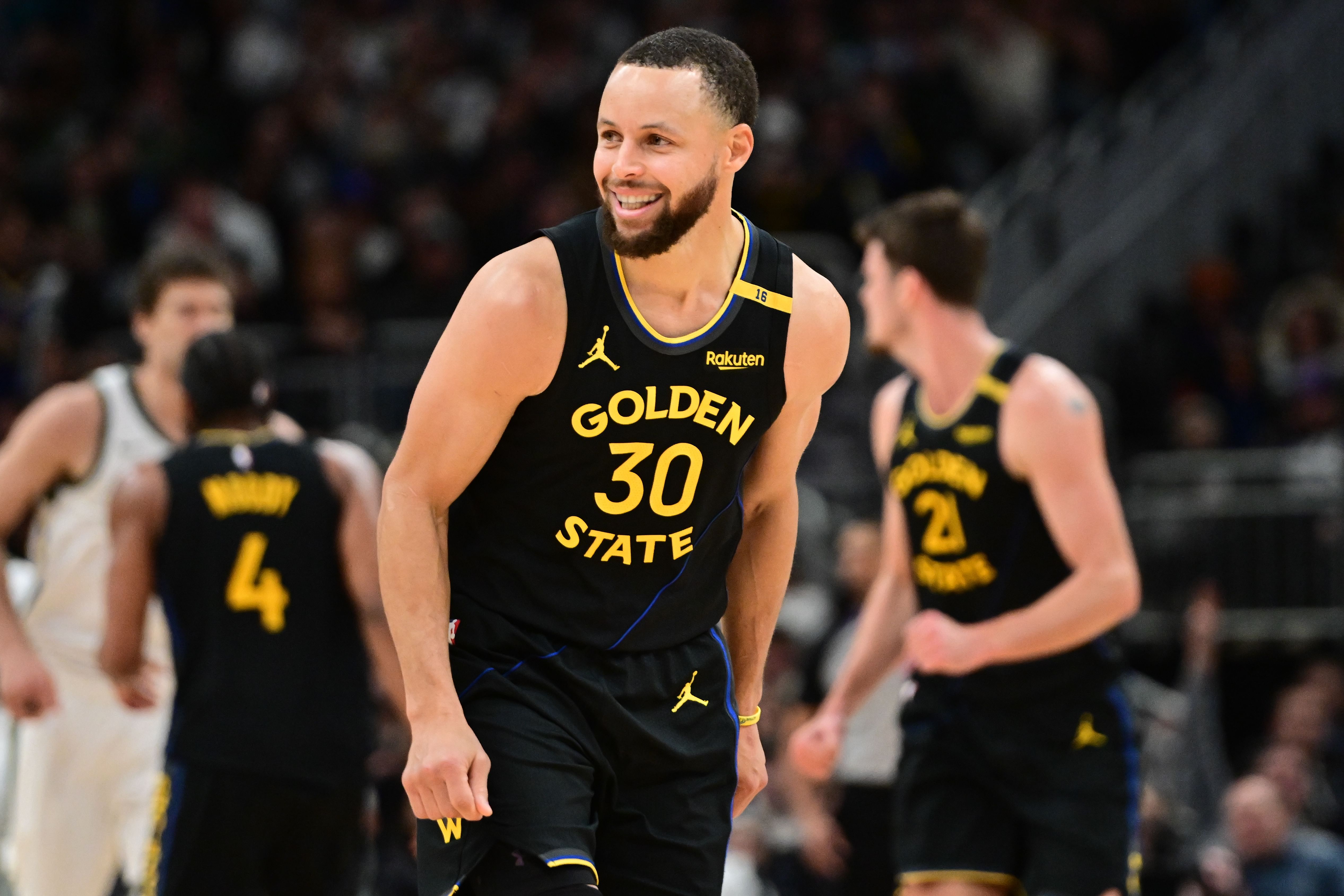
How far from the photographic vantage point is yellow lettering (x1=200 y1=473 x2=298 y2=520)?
5.15 meters

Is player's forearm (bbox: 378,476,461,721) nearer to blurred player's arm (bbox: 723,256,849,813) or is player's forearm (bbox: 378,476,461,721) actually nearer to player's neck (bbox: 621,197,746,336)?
player's neck (bbox: 621,197,746,336)

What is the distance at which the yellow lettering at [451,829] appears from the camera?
3420mm

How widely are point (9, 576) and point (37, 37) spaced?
11.1m

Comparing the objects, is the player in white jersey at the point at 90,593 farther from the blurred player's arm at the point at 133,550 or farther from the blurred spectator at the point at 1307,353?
the blurred spectator at the point at 1307,353

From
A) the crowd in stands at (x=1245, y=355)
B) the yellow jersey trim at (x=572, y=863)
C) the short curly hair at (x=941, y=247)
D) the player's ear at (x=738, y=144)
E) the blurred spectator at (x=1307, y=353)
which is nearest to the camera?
the yellow jersey trim at (x=572, y=863)

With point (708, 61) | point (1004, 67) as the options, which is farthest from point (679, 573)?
point (1004, 67)

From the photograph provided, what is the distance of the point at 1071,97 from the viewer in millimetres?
15547

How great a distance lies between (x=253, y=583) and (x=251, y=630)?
14 centimetres

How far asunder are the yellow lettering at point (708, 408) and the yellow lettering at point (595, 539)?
0.29 m

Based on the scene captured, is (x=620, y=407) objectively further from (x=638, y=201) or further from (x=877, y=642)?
(x=877, y=642)

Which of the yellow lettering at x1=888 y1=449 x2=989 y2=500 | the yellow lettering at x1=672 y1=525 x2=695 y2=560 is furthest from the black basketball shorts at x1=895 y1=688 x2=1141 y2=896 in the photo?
the yellow lettering at x1=672 y1=525 x2=695 y2=560

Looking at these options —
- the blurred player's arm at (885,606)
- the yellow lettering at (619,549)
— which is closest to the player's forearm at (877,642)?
the blurred player's arm at (885,606)

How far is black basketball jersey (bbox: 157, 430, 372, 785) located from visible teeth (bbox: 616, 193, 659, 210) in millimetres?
2078

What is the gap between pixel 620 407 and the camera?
3.54 m
